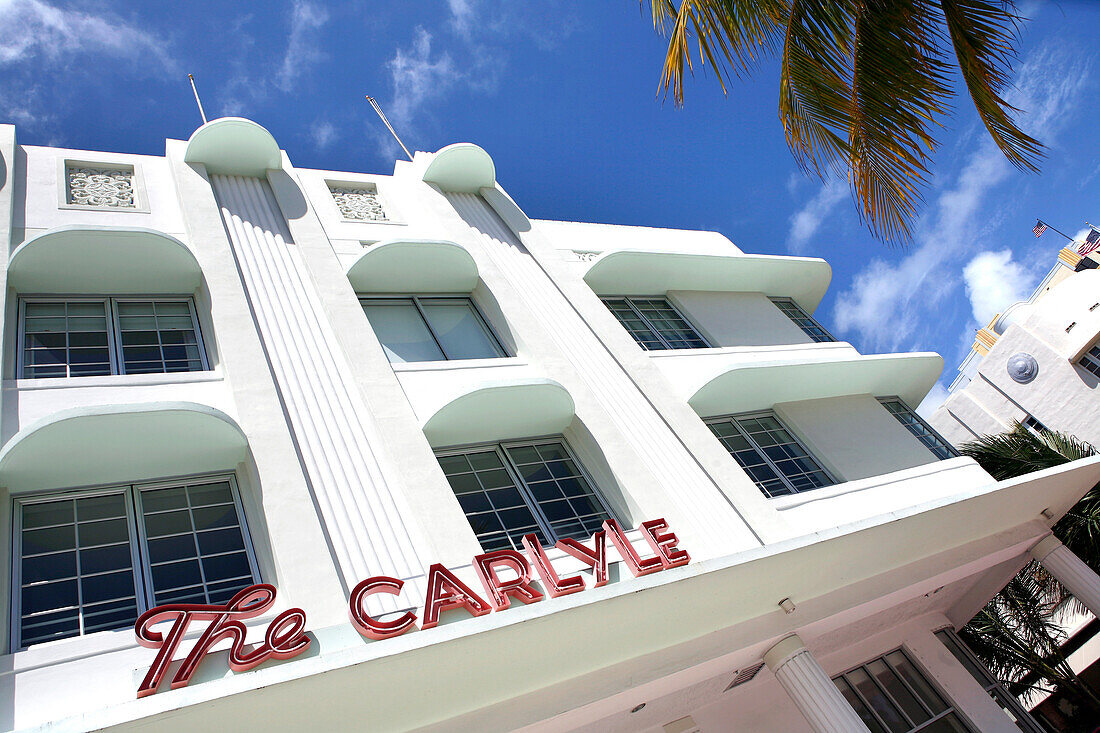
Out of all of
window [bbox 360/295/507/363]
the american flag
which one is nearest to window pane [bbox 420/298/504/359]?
window [bbox 360/295/507/363]

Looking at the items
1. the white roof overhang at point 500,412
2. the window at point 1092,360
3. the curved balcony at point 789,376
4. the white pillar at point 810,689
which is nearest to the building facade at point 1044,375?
the window at point 1092,360

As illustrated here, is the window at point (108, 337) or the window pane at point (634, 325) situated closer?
the window at point (108, 337)

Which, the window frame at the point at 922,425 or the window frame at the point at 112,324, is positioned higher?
the window frame at the point at 112,324

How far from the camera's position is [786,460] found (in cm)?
1263

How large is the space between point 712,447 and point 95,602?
315 inches

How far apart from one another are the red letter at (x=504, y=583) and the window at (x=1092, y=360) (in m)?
26.2

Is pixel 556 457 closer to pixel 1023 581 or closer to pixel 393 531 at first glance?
pixel 393 531

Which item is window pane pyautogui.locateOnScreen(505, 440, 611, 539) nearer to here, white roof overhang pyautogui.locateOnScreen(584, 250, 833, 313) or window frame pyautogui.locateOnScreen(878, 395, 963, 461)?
white roof overhang pyautogui.locateOnScreen(584, 250, 833, 313)

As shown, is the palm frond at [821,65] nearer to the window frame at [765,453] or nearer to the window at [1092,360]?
the window frame at [765,453]

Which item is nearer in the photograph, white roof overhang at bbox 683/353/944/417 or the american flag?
white roof overhang at bbox 683/353/944/417

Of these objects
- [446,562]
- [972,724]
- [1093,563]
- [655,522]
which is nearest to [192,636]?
[446,562]

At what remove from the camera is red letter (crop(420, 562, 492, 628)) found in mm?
6570

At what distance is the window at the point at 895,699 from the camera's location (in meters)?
11.1

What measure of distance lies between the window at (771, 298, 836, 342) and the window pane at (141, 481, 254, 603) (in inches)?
511
